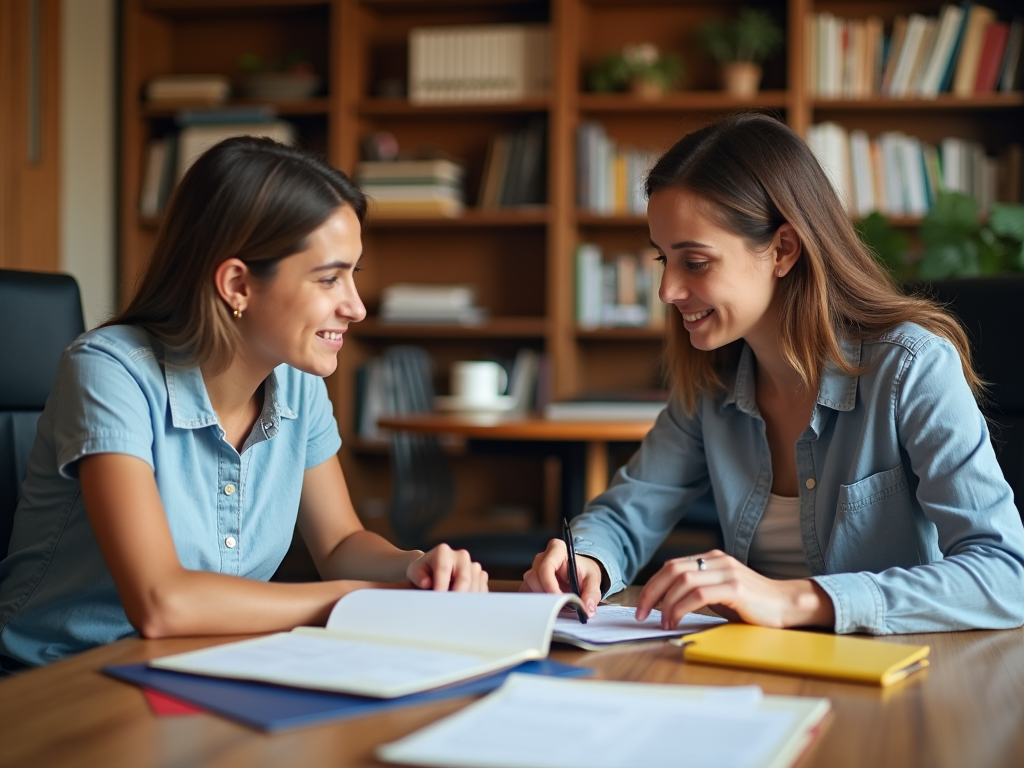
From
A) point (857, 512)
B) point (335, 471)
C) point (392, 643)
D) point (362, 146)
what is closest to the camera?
point (392, 643)

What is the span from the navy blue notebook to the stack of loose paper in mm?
47

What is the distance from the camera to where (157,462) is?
1252mm

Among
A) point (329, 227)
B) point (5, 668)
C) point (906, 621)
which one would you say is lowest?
→ point (5, 668)

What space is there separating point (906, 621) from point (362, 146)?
3538 mm

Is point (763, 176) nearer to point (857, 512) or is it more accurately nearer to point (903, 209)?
point (857, 512)

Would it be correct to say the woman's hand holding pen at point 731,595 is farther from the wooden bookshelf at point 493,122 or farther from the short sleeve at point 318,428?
the wooden bookshelf at point 493,122

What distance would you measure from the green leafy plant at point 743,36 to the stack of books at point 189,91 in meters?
1.87

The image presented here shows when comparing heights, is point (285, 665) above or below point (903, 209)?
below

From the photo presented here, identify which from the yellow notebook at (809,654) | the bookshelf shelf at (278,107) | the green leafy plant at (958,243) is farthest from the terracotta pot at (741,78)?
the yellow notebook at (809,654)

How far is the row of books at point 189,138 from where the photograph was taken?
4195 millimetres

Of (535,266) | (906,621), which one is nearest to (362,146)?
(535,266)

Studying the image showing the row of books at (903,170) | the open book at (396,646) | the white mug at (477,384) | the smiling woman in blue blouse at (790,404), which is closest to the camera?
the open book at (396,646)

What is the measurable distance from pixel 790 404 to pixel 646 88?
2.72 metres

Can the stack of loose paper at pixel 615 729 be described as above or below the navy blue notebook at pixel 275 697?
above
